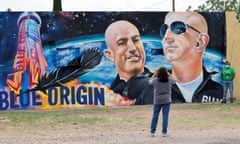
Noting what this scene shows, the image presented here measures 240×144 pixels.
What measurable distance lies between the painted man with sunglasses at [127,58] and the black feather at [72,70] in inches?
21.7

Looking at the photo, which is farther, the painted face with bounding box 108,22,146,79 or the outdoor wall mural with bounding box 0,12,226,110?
the painted face with bounding box 108,22,146,79

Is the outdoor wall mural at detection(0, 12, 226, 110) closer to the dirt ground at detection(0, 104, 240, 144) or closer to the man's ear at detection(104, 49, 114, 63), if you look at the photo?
the man's ear at detection(104, 49, 114, 63)

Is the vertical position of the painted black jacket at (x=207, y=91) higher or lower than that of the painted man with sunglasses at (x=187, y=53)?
lower

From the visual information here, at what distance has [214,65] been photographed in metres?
21.8

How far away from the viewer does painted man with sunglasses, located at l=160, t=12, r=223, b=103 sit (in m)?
21.1

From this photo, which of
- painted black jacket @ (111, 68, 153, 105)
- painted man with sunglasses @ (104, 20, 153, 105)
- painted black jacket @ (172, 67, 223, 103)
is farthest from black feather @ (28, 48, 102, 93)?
painted black jacket @ (172, 67, 223, 103)

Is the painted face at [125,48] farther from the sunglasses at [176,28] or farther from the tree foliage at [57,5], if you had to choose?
the tree foliage at [57,5]

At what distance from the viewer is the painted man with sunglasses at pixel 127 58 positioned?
20.5m

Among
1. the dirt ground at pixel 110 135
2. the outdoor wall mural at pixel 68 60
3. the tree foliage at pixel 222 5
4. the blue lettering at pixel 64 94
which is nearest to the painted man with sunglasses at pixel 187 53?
the outdoor wall mural at pixel 68 60

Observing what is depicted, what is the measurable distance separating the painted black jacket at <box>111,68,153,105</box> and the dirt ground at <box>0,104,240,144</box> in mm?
5768

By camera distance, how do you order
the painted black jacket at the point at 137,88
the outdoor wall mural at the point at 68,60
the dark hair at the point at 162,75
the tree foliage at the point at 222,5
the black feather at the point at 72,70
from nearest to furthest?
the dark hair at the point at 162,75
the outdoor wall mural at the point at 68,60
the black feather at the point at 72,70
the painted black jacket at the point at 137,88
the tree foliage at the point at 222,5

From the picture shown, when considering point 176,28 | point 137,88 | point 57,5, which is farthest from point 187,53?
point 57,5

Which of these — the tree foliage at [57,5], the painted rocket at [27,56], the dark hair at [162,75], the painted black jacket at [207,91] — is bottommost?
the painted black jacket at [207,91]

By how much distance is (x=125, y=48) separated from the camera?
2045 centimetres
